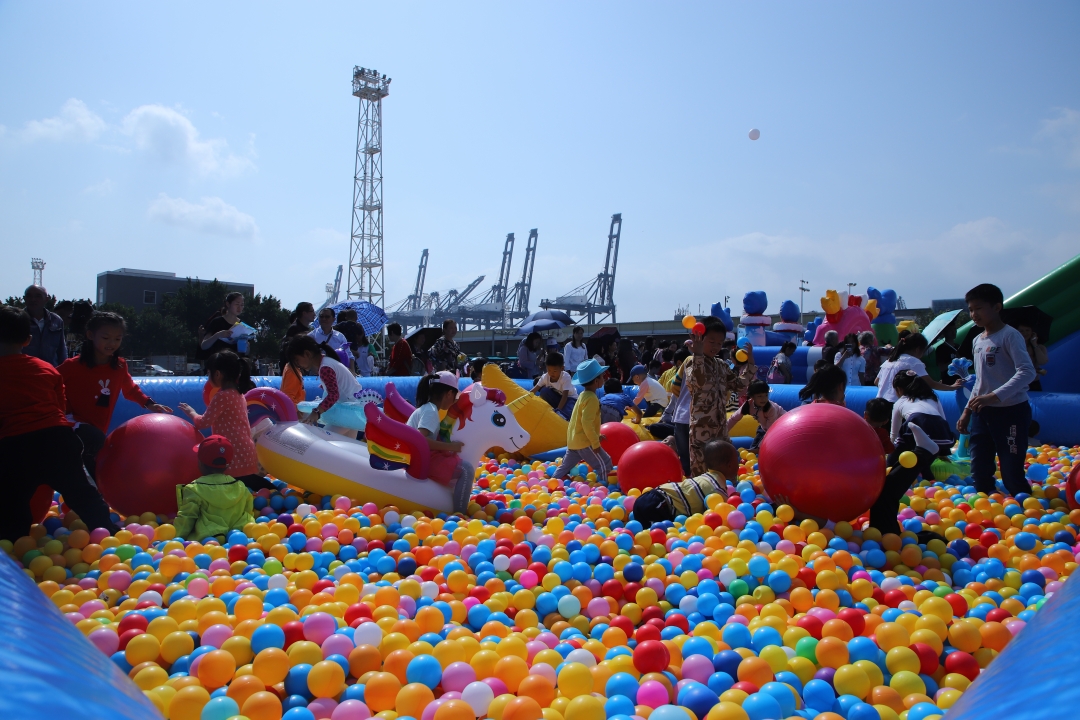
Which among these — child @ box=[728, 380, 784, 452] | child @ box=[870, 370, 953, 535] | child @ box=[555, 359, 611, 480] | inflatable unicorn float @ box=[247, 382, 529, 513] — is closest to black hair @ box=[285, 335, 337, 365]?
inflatable unicorn float @ box=[247, 382, 529, 513]

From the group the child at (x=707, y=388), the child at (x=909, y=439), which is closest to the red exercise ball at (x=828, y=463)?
the child at (x=909, y=439)

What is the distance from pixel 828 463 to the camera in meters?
3.80

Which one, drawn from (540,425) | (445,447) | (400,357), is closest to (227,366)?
(445,447)

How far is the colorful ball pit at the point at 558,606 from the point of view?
2.25 m

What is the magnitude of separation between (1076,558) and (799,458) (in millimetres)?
1411

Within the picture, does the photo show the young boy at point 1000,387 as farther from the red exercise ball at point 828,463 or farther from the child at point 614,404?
the child at point 614,404

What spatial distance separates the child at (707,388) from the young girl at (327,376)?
252 centimetres

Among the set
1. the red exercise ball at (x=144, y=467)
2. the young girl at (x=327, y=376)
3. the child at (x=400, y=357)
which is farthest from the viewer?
the child at (x=400, y=357)

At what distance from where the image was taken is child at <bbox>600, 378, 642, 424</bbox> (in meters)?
7.68

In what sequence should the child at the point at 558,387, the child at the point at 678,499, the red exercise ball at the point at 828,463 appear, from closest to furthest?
the red exercise ball at the point at 828,463 < the child at the point at 678,499 < the child at the point at 558,387

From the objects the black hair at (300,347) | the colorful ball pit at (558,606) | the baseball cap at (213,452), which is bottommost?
the colorful ball pit at (558,606)

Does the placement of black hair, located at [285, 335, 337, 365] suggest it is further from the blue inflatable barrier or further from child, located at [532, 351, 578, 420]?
the blue inflatable barrier

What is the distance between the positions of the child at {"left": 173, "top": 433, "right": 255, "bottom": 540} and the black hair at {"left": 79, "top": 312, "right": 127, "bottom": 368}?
3.19 ft

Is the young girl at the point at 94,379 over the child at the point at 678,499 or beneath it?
over
